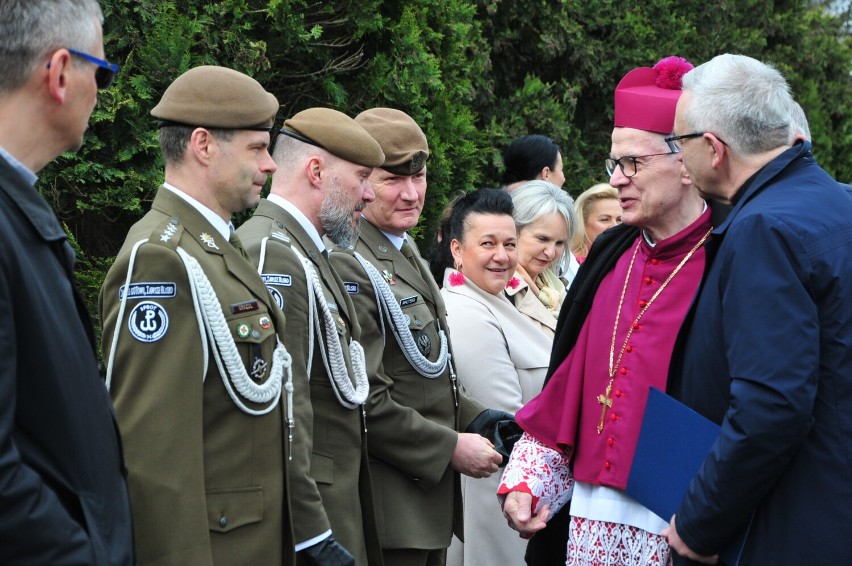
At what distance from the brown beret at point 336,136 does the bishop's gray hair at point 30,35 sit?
5.99ft

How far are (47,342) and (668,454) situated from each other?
1.84 m

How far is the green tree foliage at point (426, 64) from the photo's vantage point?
181 inches

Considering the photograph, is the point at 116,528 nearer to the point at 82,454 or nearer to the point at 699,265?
the point at 82,454

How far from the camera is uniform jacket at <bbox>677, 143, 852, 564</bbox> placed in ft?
9.06

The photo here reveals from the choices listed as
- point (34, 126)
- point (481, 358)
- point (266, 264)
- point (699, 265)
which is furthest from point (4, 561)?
point (481, 358)

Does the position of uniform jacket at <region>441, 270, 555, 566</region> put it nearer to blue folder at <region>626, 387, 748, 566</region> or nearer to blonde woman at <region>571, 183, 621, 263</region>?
blue folder at <region>626, 387, 748, 566</region>

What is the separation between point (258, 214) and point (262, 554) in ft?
4.11

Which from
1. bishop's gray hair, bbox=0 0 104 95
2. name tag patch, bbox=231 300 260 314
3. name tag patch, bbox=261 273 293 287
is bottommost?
name tag patch, bbox=261 273 293 287

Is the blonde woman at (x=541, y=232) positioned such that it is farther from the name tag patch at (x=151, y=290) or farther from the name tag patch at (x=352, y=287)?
the name tag patch at (x=151, y=290)

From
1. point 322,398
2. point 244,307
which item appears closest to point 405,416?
point 322,398

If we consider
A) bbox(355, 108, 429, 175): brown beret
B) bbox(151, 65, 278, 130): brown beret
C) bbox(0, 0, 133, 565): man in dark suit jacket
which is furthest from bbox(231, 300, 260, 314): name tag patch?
bbox(355, 108, 429, 175): brown beret

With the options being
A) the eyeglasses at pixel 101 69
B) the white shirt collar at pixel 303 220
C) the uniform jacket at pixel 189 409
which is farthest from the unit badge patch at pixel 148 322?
the white shirt collar at pixel 303 220

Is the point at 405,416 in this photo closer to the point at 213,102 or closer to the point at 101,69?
the point at 213,102

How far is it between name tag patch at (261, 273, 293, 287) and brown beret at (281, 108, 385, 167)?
0.65m
